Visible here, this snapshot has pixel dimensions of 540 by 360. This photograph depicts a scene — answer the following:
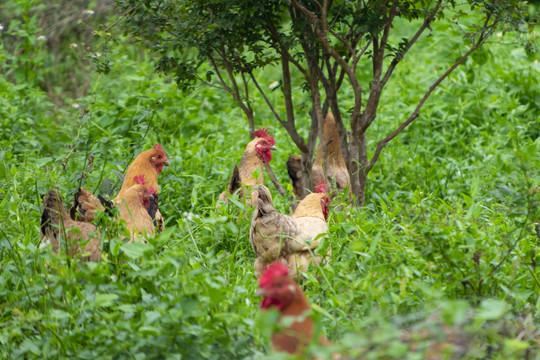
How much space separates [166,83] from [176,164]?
10.5ft

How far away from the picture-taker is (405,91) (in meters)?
7.30

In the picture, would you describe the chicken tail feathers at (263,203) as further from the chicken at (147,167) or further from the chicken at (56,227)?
the chicken at (147,167)

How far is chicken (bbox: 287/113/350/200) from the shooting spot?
16.1ft

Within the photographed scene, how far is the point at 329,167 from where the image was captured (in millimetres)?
4930

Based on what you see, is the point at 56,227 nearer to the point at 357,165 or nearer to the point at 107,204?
the point at 107,204

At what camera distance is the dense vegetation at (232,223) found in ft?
7.46

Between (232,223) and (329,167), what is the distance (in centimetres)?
216

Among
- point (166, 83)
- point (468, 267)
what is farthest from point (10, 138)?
point (468, 267)

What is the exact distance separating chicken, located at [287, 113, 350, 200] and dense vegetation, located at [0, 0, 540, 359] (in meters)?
0.29

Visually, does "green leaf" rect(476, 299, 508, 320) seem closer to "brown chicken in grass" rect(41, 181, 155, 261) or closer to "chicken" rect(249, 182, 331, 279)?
"chicken" rect(249, 182, 331, 279)

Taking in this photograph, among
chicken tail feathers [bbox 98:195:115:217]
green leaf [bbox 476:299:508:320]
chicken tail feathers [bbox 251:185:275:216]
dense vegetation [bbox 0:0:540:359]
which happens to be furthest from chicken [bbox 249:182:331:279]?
green leaf [bbox 476:299:508:320]

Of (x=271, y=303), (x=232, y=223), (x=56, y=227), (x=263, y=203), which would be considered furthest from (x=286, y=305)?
(x=56, y=227)

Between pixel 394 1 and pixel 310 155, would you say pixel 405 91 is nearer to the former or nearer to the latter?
pixel 310 155

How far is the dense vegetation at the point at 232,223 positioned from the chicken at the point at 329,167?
29 centimetres
